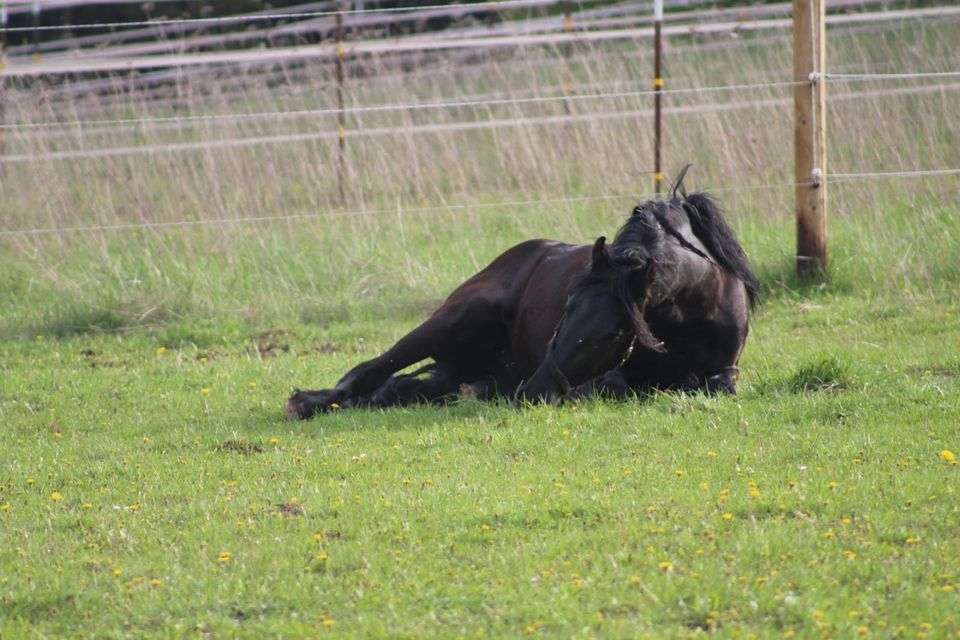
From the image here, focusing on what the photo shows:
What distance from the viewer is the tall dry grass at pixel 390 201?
29.0 feet

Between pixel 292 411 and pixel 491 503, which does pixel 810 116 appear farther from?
pixel 491 503

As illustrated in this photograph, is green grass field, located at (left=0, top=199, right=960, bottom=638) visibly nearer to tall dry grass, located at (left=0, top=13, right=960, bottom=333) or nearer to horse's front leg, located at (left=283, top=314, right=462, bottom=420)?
horse's front leg, located at (left=283, top=314, right=462, bottom=420)

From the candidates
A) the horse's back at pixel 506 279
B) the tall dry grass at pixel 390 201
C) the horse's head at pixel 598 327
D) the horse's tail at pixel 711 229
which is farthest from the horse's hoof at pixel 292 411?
the tall dry grass at pixel 390 201

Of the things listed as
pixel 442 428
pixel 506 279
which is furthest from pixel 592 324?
pixel 506 279

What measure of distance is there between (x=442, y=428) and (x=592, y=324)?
2.77ft

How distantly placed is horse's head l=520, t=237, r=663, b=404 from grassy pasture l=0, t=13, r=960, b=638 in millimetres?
241

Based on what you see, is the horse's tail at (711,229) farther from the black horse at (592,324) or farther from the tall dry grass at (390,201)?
the tall dry grass at (390,201)

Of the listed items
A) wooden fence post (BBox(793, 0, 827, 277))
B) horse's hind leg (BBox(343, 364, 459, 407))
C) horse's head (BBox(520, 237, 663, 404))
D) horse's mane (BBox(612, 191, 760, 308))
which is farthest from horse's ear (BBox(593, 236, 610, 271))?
wooden fence post (BBox(793, 0, 827, 277))

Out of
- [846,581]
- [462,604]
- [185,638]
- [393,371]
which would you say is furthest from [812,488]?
[393,371]

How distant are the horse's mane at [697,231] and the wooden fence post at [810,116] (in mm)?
A: 2297

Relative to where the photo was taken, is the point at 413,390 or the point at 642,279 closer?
the point at 642,279

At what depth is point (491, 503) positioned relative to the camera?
14.0 ft

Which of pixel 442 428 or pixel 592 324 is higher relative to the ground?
pixel 592 324

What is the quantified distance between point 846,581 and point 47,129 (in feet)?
32.4
